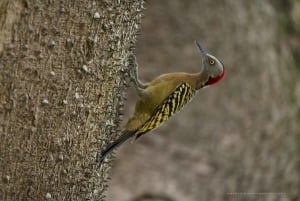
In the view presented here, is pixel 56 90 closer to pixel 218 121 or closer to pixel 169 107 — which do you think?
pixel 169 107

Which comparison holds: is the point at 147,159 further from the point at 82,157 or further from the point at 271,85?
the point at 82,157

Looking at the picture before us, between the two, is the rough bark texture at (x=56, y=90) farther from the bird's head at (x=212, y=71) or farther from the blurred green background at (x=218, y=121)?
the blurred green background at (x=218, y=121)

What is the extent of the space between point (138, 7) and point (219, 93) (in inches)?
144

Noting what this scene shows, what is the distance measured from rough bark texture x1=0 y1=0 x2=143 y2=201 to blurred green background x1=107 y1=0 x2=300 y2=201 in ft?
11.3

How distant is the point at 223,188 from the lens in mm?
7082

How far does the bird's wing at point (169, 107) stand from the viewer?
14.4 feet

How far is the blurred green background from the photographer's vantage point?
6.91 meters

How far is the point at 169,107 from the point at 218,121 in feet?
8.36

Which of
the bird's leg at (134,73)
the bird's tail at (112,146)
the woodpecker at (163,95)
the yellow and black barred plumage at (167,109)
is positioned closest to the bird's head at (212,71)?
the woodpecker at (163,95)

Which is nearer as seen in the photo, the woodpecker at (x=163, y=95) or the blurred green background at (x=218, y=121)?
the woodpecker at (x=163, y=95)

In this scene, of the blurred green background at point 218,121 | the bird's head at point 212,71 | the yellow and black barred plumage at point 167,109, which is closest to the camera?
the yellow and black barred plumage at point 167,109

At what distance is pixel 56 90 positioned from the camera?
3258 millimetres

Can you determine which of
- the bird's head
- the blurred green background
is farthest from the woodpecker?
the blurred green background

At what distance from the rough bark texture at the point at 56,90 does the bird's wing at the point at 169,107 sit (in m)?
0.93
